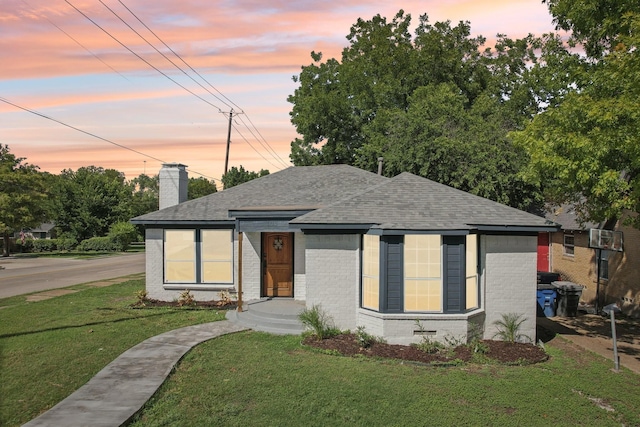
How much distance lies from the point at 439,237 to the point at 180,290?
10076 mm

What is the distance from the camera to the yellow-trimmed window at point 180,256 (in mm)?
17594

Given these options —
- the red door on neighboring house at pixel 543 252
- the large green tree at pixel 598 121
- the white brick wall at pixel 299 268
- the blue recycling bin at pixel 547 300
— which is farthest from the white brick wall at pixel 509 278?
the red door on neighboring house at pixel 543 252

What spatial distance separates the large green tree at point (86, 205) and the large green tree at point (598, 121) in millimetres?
48886

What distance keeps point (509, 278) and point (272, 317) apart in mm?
6623

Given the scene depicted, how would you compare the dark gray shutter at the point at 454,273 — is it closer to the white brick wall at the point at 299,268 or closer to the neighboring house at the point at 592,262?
the white brick wall at the point at 299,268

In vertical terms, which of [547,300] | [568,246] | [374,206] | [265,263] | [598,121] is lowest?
[547,300]

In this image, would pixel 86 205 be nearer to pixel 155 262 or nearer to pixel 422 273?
pixel 155 262

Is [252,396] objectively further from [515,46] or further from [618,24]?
[515,46]

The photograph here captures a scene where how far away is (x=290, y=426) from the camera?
727 centimetres

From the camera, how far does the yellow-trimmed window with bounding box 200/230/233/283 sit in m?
17.5

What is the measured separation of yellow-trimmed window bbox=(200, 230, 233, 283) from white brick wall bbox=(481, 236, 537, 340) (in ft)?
29.8

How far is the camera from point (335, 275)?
508 inches

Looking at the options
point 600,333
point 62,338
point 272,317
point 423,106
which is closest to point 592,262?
point 600,333

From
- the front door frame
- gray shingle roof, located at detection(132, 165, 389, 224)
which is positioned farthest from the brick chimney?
the front door frame
